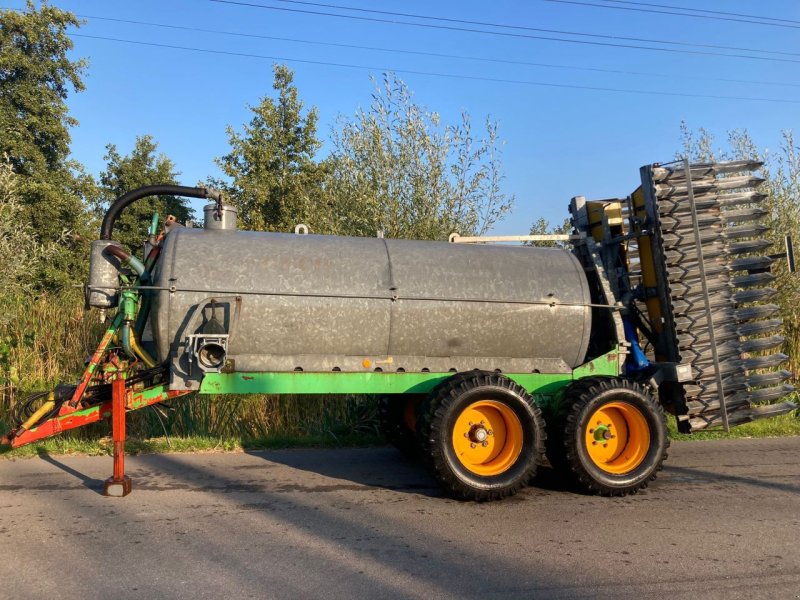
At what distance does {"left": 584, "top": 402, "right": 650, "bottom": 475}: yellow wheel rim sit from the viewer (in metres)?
5.67

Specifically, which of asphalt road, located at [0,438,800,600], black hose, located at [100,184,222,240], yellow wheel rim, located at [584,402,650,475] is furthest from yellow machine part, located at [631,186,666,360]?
black hose, located at [100,184,222,240]

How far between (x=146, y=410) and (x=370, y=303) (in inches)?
178

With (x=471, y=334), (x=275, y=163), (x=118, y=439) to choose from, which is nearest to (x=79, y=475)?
(x=118, y=439)

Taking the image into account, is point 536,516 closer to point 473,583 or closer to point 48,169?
point 473,583

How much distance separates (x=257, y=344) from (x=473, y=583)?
2.69 metres

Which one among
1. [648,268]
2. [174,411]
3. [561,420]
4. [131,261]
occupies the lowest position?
[561,420]

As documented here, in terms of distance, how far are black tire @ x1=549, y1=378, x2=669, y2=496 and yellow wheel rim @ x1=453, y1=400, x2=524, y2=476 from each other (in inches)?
18.1

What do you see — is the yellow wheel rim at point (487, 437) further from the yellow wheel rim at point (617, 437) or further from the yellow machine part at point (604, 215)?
the yellow machine part at point (604, 215)

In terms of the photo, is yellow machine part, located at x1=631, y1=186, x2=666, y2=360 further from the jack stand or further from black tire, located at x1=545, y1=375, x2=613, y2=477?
the jack stand

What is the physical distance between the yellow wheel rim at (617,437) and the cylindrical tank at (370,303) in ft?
1.88

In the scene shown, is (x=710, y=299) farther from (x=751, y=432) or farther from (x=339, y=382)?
(x=339, y=382)

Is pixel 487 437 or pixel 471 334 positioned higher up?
pixel 471 334

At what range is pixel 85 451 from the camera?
22.6ft

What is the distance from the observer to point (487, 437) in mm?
5535
